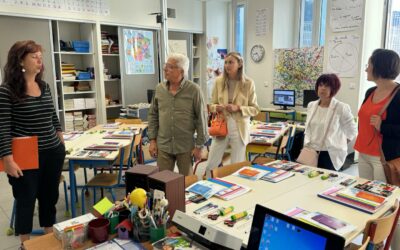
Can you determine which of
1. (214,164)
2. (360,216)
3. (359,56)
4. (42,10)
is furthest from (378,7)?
(42,10)

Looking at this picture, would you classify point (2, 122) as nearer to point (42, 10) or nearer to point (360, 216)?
point (360, 216)

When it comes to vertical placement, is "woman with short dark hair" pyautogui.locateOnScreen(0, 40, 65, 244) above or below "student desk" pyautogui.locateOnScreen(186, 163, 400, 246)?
above

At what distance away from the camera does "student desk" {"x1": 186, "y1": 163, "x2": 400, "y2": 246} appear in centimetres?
163

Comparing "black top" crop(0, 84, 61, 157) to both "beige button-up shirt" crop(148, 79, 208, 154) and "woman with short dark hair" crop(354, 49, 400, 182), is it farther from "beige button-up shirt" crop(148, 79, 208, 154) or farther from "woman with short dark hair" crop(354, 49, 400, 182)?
"woman with short dark hair" crop(354, 49, 400, 182)

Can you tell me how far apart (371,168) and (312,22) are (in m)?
5.12

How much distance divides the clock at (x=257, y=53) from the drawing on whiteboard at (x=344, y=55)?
1.56 m

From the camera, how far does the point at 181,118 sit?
2.72m

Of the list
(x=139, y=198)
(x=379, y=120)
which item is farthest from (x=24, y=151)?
(x=379, y=120)

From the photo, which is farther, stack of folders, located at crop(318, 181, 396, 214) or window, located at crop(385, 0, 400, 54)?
window, located at crop(385, 0, 400, 54)

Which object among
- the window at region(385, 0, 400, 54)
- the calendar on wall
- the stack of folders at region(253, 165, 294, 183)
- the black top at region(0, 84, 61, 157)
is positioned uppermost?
the calendar on wall

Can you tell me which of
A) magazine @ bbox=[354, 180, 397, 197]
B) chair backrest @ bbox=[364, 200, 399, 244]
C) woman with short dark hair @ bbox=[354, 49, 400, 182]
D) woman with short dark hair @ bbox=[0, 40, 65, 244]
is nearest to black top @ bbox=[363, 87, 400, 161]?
woman with short dark hair @ bbox=[354, 49, 400, 182]

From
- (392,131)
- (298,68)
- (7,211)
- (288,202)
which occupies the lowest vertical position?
(7,211)

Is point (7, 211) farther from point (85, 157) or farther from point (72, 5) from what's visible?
point (72, 5)

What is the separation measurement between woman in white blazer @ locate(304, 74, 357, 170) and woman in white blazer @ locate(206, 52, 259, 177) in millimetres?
591
